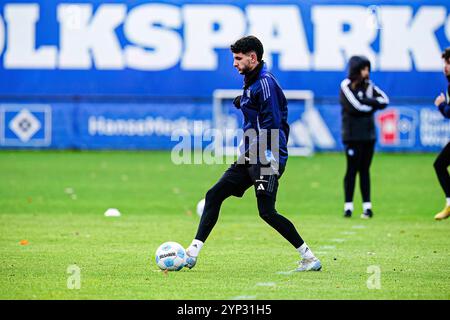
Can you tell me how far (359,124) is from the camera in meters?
15.9

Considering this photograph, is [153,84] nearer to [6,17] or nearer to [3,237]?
[6,17]

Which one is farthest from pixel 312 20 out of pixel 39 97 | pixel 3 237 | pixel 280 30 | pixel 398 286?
pixel 398 286

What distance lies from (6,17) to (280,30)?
28.9 feet

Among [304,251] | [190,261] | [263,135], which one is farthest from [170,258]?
[263,135]

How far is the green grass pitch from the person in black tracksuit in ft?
2.09

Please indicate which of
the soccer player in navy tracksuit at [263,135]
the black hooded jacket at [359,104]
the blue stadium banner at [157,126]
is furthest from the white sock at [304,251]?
the blue stadium banner at [157,126]

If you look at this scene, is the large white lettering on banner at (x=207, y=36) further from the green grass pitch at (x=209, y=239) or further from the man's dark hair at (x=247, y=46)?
the man's dark hair at (x=247, y=46)

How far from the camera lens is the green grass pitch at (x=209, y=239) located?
874cm

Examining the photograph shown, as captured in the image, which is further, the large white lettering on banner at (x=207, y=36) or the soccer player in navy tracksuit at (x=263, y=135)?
the large white lettering on banner at (x=207, y=36)

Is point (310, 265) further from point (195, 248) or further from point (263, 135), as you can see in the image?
point (263, 135)

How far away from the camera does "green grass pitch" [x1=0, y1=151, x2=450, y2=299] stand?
8.74m

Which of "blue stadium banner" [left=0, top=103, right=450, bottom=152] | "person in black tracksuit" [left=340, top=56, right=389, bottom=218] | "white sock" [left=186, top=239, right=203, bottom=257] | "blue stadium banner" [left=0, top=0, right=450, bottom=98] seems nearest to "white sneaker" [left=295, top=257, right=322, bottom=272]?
"white sock" [left=186, top=239, right=203, bottom=257]

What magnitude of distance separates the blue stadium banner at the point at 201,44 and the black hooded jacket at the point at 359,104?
1530 cm

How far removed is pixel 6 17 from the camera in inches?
1258
